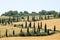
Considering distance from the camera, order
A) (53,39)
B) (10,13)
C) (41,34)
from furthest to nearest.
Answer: (10,13)
(41,34)
(53,39)

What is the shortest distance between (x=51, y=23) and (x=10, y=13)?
7142 cm

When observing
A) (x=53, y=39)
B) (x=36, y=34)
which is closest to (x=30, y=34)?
(x=36, y=34)

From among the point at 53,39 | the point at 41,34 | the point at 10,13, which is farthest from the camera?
the point at 10,13

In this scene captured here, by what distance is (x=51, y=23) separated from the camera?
97.4 m

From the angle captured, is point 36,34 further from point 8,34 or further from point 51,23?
point 51,23

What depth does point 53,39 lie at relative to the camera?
58812 mm

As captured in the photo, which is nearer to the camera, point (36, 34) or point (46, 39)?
point (46, 39)

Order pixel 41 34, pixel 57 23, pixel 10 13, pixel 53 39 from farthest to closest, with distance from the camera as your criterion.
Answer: pixel 10 13
pixel 57 23
pixel 41 34
pixel 53 39

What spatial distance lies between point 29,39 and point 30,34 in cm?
979

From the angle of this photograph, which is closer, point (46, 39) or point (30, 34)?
point (46, 39)

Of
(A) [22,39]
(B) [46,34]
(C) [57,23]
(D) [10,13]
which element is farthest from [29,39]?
(D) [10,13]

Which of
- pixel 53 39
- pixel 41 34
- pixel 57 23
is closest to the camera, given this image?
pixel 53 39

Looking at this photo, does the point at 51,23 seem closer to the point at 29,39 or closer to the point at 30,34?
the point at 30,34

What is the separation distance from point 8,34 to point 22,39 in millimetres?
11663
